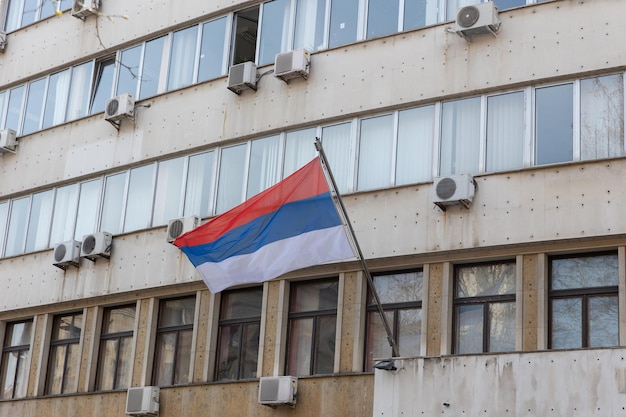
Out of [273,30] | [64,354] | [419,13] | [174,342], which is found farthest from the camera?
[64,354]

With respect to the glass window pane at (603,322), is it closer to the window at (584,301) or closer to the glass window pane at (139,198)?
the window at (584,301)

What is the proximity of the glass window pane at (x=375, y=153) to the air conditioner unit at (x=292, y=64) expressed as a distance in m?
1.82

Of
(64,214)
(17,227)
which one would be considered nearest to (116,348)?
(64,214)

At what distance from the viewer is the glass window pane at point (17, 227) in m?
29.0

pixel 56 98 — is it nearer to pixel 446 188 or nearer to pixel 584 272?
pixel 446 188

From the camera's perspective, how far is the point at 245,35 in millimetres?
25906

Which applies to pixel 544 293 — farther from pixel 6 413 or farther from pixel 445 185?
pixel 6 413

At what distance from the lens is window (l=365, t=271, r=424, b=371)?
837 inches

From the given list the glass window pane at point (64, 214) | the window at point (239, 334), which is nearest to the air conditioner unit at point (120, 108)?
the glass window pane at point (64, 214)

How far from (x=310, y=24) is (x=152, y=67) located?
4751 mm

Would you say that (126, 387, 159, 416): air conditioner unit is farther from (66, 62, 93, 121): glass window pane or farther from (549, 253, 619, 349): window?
(549, 253, 619, 349): window

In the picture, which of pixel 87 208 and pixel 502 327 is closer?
pixel 502 327

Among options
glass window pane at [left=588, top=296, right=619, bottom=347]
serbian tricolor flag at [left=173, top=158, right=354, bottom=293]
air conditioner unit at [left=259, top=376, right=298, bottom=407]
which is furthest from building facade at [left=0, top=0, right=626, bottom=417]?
serbian tricolor flag at [left=173, top=158, right=354, bottom=293]

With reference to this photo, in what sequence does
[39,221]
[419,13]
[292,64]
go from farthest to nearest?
[39,221], [292,64], [419,13]
